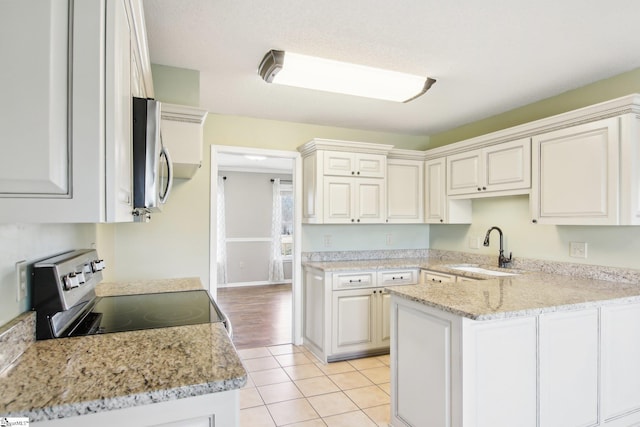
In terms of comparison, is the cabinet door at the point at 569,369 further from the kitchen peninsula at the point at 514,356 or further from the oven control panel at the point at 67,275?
the oven control panel at the point at 67,275

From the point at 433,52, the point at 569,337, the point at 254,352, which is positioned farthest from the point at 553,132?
the point at 254,352

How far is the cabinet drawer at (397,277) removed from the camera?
3471 millimetres

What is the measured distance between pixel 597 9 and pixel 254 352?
12.0ft

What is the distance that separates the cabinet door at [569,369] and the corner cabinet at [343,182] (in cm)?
206

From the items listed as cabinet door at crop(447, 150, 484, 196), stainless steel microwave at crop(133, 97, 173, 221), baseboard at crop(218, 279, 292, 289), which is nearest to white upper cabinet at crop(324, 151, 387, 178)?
cabinet door at crop(447, 150, 484, 196)

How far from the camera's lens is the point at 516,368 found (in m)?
1.77

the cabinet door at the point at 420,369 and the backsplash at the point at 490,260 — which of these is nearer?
the cabinet door at the point at 420,369

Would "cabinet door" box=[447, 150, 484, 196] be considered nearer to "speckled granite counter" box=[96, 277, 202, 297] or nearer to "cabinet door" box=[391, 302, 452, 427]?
"cabinet door" box=[391, 302, 452, 427]

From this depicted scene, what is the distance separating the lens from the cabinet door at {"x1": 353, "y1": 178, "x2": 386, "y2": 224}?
12.0ft

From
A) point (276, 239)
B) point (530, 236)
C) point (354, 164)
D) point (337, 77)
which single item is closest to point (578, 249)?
point (530, 236)

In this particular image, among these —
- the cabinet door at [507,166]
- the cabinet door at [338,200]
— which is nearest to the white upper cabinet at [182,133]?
the cabinet door at [338,200]

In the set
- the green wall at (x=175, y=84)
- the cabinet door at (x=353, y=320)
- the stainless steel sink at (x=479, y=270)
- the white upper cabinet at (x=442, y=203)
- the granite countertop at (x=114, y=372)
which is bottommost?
the cabinet door at (x=353, y=320)

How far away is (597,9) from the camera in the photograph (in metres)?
1.75

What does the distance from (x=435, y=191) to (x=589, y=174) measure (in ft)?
5.25
